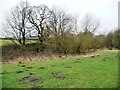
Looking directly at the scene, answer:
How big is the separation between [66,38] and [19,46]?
462 inches

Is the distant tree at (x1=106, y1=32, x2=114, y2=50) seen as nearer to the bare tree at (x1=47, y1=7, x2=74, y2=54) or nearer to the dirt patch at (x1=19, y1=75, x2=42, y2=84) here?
the bare tree at (x1=47, y1=7, x2=74, y2=54)

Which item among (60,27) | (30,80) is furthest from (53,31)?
(30,80)

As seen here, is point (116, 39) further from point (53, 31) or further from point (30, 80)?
point (30, 80)

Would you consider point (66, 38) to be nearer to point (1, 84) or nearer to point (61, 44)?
point (61, 44)

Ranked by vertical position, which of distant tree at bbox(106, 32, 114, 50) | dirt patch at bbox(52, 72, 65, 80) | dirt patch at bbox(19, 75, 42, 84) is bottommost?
dirt patch at bbox(19, 75, 42, 84)

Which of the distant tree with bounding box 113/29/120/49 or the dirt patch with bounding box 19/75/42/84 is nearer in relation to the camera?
the dirt patch with bounding box 19/75/42/84

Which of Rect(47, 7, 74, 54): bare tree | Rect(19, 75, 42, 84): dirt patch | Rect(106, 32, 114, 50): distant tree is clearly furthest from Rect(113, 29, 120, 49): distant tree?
Rect(19, 75, 42, 84): dirt patch

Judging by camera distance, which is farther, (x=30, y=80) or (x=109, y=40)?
(x=109, y=40)

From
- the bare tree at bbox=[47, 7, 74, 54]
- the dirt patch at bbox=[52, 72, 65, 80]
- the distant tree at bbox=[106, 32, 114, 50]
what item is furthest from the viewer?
the distant tree at bbox=[106, 32, 114, 50]

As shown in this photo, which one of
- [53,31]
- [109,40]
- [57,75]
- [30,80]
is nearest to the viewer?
[30,80]

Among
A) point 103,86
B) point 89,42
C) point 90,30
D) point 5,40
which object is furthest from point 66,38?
point 103,86

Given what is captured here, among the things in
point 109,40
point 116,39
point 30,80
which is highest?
point 116,39

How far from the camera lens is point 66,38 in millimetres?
44156

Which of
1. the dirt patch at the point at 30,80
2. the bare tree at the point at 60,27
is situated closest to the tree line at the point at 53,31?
the bare tree at the point at 60,27
